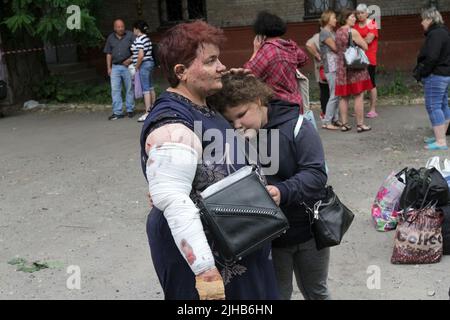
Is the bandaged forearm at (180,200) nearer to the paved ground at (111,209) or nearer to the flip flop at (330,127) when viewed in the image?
the paved ground at (111,209)

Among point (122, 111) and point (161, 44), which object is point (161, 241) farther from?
point (122, 111)

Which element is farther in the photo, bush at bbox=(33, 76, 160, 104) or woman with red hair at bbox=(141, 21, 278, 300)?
bush at bbox=(33, 76, 160, 104)

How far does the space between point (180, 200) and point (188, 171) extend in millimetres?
107

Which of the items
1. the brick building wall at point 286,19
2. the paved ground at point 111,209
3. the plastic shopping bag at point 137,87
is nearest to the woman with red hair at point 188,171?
the paved ground at point 111,209

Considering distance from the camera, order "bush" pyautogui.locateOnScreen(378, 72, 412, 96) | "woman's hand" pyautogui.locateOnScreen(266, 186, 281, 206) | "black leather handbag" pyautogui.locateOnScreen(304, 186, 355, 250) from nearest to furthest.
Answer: "woman's hand" pyautogui.locateOnScreen(266, 186, 281, 206) → "black leather handbag" pyautogui.locateOnScreen(304, 186, 355, 250) → "bush" pyautogui.locateOnScreen(378, 72, 412, 96)

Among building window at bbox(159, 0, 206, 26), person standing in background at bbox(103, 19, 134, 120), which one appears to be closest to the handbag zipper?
person standing in background at bbox(103, 19, 134, 120)

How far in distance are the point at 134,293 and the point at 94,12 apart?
8747 millimetres

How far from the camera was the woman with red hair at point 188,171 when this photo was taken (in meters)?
2.18

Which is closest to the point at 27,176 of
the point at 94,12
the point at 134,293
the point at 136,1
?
the point at 134,293

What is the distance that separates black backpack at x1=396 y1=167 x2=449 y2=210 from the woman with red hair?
225cm

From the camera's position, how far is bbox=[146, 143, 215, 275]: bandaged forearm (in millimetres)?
2172

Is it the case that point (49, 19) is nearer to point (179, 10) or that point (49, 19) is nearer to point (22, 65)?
point (22, 65)

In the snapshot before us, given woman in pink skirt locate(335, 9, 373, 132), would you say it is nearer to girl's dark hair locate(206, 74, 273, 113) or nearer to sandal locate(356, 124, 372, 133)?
sandal locate(356, 124, 372, 133)

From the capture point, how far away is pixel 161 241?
242cm
